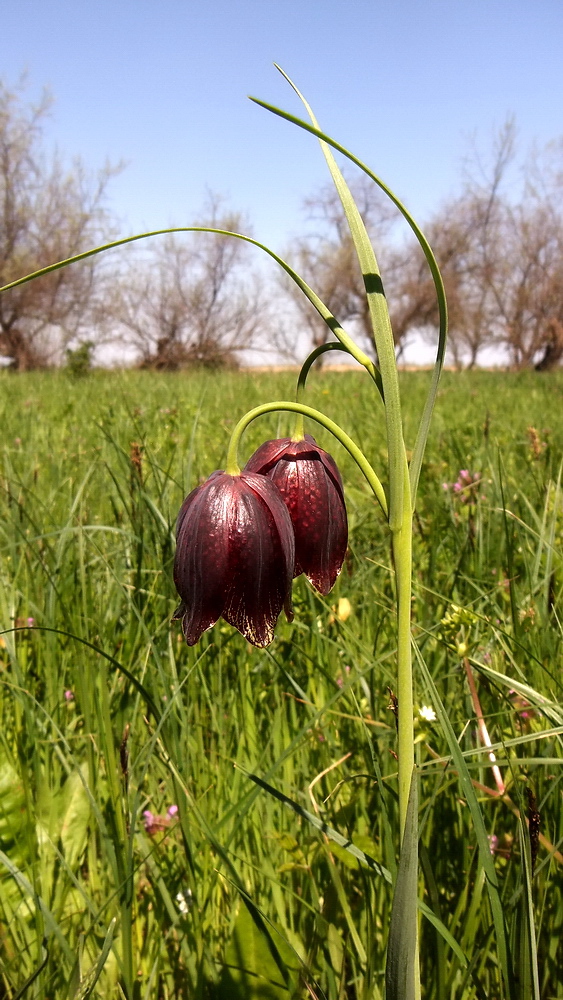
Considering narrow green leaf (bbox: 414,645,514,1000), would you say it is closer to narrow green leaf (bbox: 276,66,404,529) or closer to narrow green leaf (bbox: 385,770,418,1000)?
narrow green leaf (bbox: 385,770,418,1000)

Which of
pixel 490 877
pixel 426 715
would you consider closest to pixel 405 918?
pixel 490 877

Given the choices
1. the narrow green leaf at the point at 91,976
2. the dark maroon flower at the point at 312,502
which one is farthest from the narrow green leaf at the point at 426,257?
the narrow green leaf at the point at 91,976

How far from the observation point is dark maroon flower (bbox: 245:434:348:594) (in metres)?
0.63

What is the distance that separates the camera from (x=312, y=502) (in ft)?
2.06

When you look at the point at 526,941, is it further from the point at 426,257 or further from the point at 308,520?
the point at 426,257

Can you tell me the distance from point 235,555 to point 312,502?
88 millimetres

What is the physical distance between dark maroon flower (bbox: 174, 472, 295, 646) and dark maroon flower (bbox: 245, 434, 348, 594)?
Result: 1.4 inches

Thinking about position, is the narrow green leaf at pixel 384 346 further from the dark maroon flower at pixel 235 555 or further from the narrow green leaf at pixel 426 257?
the dark maroon flower at pixel 235 555

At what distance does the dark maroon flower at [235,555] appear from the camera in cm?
58

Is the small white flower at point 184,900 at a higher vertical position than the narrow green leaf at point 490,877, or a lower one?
lower

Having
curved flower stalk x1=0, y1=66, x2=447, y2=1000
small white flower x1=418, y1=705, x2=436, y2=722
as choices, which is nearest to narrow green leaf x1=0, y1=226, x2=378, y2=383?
curved flower stalk x1=0, y1=66, x2=447, y2=1000

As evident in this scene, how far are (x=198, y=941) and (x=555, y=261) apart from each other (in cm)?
2372

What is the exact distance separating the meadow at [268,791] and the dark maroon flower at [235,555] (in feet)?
0.39

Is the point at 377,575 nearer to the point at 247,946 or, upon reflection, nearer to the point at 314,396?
the point at 247,946
